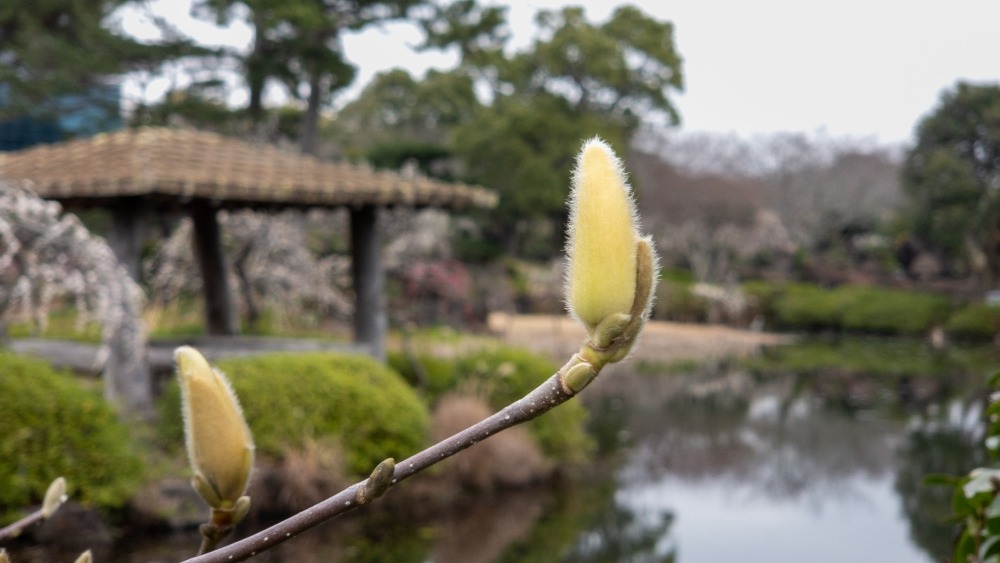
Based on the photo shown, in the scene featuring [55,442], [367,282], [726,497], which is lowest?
[726,497]

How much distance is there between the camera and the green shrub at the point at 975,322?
1905cm

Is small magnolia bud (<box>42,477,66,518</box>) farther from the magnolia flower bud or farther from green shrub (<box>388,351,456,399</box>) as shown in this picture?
green shrub (<box>388,351,456,399</box>)

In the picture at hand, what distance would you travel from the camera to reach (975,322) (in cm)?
1927

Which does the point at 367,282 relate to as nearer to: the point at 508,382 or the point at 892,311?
the point at 508,382

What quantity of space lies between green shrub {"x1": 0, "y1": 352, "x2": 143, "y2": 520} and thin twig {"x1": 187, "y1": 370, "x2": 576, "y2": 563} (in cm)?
420

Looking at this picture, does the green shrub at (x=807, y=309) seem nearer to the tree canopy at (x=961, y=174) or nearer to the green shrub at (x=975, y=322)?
the green shrub at (x=975, y=322)

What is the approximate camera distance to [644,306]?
1.44 ft

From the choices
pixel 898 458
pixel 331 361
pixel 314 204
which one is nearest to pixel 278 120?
pixel 314 204

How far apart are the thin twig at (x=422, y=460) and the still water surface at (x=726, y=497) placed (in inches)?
177

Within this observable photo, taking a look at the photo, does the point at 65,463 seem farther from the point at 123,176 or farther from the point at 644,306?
the point at 644,306

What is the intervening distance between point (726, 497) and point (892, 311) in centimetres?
1542

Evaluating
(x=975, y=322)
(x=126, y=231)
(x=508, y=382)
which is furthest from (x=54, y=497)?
(x=975, y=322)

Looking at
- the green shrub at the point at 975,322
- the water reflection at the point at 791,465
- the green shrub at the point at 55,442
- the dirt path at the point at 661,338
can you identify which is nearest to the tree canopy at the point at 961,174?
the green shrub at the point at 975,322

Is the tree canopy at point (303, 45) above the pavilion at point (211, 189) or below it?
above
